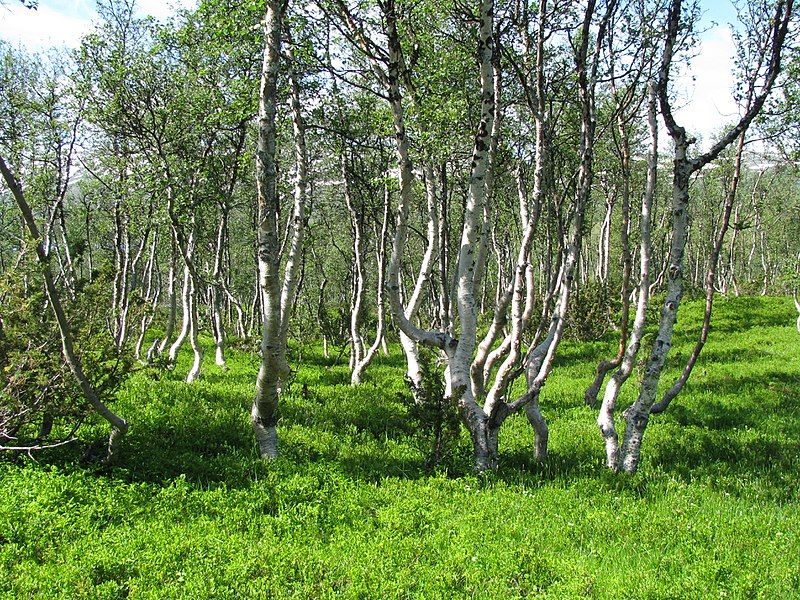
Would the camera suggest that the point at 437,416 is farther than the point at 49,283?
Yes

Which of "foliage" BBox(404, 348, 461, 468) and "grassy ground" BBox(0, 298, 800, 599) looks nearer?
"grassy ground" BBox(0, 298, 800, 599)

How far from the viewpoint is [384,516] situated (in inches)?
263

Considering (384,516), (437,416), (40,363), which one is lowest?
(384,516)

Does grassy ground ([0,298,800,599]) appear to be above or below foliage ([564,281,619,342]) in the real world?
below

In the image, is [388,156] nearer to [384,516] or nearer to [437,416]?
[437,416]

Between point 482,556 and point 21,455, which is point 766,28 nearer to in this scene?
point 482,556

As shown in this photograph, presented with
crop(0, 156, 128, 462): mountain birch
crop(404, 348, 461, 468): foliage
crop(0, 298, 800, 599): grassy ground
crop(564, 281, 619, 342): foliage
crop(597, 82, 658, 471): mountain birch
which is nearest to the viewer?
crop(0, 298, 800, 599): grassy ground

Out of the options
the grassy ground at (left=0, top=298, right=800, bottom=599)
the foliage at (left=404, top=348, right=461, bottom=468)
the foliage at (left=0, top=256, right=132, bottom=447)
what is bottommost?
the grassy ground at (left=0, top=298, right=800, bottom=599)

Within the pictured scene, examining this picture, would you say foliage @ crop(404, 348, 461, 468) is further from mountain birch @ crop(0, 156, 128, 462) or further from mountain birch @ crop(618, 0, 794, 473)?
mountain birch @ crop(0, 156, 128, 462)

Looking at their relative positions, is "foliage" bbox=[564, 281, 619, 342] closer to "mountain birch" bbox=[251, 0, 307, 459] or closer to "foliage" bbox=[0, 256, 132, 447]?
"mountain birch" bbox=[251, 0, 307, 459]

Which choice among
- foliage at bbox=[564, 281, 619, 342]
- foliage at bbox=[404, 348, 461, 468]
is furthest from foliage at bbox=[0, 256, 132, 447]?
foliage at bbox=[564, 281, 619, 342]

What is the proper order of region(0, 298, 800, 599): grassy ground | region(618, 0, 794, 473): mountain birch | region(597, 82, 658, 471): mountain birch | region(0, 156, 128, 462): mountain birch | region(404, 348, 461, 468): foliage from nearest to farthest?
region(0, 298, 800, 599): grassy ground, region(0, 156, 128, 462): mountain birch, region(618, 0, 794, 473): mountain birch, region(404, 348, 461, 468): foliage, region(597, 82, 658, 471): mountain birch

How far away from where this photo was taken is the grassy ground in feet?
17.3

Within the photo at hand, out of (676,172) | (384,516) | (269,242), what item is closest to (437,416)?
(384,516)
